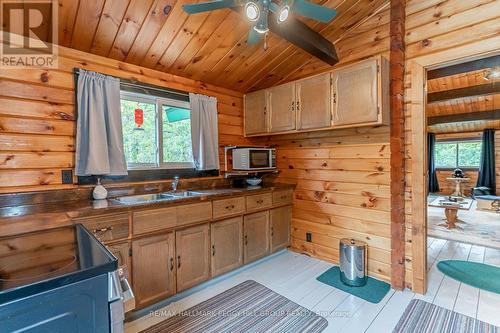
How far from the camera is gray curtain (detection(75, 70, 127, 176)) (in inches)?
87.6

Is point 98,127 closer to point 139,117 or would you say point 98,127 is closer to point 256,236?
point 139,117

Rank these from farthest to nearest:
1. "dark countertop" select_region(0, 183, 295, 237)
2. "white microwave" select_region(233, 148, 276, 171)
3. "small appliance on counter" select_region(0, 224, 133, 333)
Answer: "white microwave" select_region(233, 148, 276, 171) → "dark countertop" select_region(0, 183, 295, 237) → "small appliance on counter" select_region(0, 224, 133, 333)

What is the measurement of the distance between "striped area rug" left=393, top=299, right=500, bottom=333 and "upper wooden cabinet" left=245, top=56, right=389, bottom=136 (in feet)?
5.44

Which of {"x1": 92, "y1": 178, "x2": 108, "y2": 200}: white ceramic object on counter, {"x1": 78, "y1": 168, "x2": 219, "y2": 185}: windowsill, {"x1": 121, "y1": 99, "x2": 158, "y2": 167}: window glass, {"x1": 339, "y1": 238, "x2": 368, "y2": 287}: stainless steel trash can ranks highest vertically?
{"x1": 121, "y1": 99, "x2": 158, "y2": 167}: window glass

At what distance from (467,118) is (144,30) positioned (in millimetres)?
7617

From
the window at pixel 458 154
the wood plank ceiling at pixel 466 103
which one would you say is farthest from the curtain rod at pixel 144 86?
the window at pixel 458 154

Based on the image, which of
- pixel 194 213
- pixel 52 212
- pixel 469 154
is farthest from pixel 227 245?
pixel 469 154

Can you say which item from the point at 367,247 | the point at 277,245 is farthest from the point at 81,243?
the point at 367,247

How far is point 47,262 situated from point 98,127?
163cm

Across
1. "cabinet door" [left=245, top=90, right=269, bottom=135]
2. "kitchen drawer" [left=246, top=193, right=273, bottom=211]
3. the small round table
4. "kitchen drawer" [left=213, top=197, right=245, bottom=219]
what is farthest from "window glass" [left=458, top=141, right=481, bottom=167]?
"kitchen drawer" [left=213, top=197, right=245, bottom=219]

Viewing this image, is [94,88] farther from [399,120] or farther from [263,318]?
[399,120]

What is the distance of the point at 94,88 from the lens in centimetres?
229

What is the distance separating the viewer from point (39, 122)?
2.08m

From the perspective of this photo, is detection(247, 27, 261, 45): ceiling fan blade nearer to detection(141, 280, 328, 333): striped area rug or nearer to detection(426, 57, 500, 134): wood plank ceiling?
detection(141, 280, 328, 333): striped area rug
